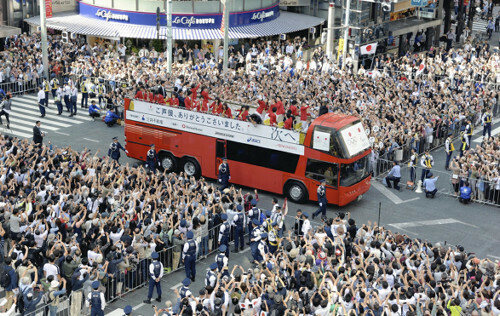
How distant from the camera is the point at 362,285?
18.2 metres

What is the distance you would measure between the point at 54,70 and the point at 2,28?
5.11 m

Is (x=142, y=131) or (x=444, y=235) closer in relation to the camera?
(x=444, y=235)

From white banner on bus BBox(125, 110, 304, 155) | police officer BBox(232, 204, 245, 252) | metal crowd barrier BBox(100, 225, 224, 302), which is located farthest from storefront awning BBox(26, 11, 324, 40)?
metal crowd barrier BBox(100, 225, 224, 302)

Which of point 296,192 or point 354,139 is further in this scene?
A: point 296,192

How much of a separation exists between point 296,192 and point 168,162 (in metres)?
5.85

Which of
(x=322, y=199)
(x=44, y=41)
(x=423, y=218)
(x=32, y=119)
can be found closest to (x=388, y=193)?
(x=423, y=218)

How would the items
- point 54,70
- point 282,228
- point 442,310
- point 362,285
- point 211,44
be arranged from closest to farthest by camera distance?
point 442,310
point 362,285
point 282,228
point 54,70
point 211,44

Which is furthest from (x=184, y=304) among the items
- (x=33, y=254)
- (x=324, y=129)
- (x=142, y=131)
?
(x=142, y=131)

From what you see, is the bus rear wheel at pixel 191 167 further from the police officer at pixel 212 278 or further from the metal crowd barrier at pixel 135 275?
the police officer at pixel 212 278

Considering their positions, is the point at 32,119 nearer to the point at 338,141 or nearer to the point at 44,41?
the point at 44,41

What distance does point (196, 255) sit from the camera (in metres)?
23.0

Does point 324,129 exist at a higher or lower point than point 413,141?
higher

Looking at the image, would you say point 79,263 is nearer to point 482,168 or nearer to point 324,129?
point 324,129

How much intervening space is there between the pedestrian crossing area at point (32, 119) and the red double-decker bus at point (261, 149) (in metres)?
6.13
